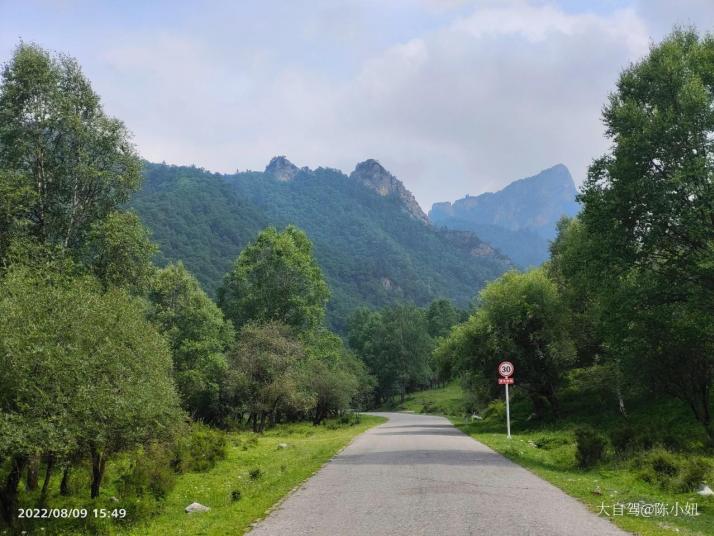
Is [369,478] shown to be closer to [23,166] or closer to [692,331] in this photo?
[692,331]

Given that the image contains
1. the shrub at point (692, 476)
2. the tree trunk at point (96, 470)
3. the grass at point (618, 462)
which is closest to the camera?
the grass at point (618, 462)

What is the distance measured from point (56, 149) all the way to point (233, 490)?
59.1 ft

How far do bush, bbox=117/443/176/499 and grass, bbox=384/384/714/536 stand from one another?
10996 mm

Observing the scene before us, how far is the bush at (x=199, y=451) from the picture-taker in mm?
20727

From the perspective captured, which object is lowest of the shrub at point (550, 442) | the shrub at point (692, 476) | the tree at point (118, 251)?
the shrub at point (550, 442)

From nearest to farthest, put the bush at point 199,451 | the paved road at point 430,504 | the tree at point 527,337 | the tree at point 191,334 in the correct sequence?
the paved road at point 430,504, the bush at point 199,451, the tree at point 527,337, the tree at point 191,334

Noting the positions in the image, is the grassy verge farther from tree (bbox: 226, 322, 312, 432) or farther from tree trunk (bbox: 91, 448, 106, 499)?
tree (bbox: 226, 322, 312, 432)

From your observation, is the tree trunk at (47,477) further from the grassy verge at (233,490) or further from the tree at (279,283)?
the tree at (279,283)

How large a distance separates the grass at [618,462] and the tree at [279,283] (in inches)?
954

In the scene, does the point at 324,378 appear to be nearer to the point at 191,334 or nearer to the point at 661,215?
the point at 191,334

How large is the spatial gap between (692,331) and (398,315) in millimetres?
107332

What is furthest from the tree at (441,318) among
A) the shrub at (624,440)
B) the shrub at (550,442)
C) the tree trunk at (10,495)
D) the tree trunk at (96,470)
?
the tree trunk at (10,495)

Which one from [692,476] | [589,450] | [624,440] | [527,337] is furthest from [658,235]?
[527,337]

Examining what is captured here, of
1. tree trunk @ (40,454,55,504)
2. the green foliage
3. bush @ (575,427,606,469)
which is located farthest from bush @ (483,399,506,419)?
the green foliage
